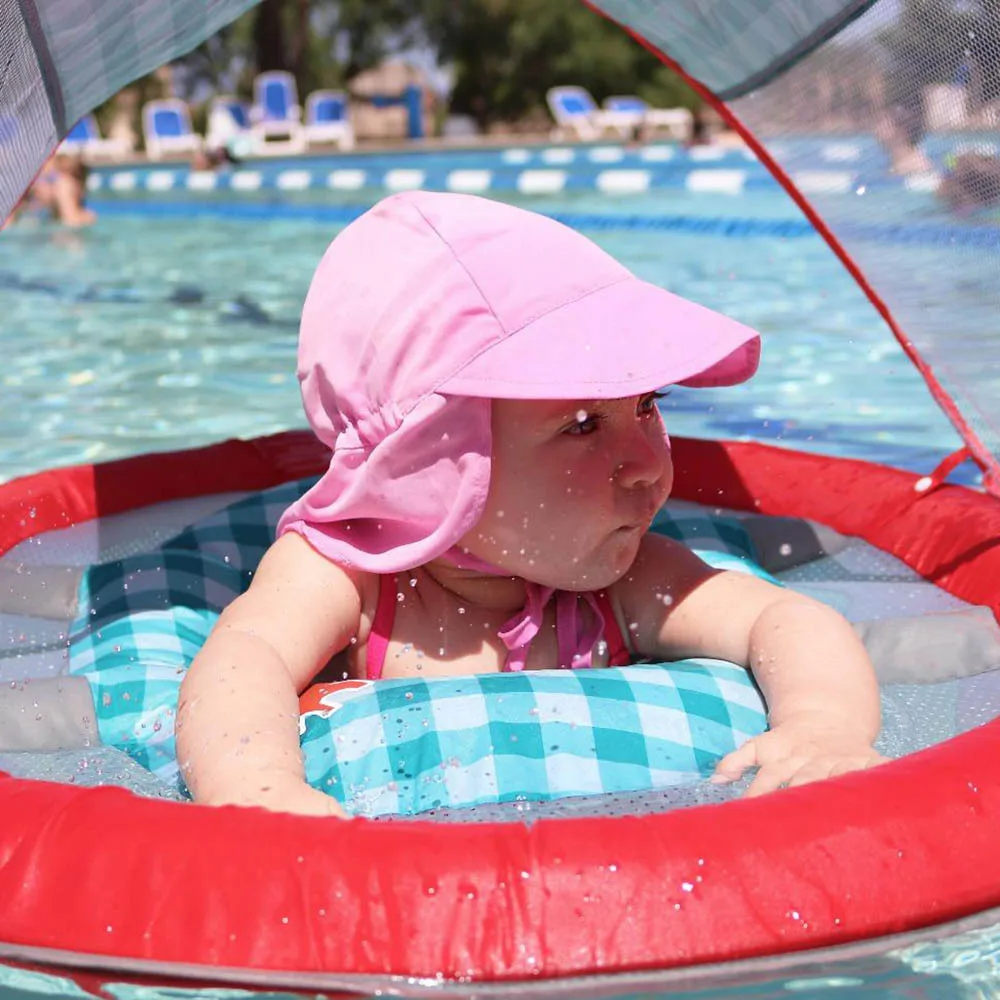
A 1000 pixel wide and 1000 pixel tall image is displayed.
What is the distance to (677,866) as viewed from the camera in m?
1.36

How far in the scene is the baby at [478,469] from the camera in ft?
5.89

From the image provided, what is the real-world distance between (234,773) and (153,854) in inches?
9.4

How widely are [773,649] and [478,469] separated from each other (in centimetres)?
47

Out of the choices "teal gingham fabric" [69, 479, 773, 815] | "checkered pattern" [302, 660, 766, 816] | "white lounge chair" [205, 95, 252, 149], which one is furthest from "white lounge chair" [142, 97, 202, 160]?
"checkered pattern" [302, 660, 766, 816]

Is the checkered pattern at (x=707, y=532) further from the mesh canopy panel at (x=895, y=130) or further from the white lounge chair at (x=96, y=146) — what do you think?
the white lounge chair at (x=96, y=146)

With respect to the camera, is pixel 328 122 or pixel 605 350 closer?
pixel 605 350

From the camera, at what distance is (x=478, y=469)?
73.0 inches

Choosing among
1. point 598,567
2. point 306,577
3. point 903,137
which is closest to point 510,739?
point 598,567

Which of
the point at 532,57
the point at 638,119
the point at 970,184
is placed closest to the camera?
the point at 970,184

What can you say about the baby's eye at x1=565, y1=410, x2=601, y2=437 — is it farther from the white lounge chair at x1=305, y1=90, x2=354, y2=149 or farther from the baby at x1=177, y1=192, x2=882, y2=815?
the white lounge chair at x1=305, y1=90, x2=354, y2=149

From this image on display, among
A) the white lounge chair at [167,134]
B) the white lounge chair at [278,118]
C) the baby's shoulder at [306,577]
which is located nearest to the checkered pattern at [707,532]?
the baby's shoulder at [306,577]

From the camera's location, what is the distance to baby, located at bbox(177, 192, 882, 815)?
1796 mm

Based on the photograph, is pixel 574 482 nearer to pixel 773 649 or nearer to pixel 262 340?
pixel 773 649

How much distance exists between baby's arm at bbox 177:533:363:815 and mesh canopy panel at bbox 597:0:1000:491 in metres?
1.21
